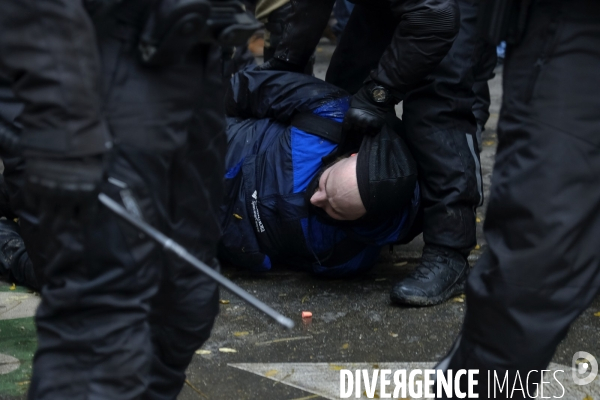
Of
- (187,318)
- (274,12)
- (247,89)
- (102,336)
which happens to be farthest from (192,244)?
(274,12)

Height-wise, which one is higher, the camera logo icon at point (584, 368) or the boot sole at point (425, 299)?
the camera logo icon at point (584, 368)

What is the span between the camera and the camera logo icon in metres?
2.85

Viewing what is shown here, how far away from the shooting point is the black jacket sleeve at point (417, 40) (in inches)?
131

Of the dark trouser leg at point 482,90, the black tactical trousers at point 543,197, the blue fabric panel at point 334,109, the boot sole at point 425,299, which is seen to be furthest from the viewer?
the dark trouser leg at point 482,90

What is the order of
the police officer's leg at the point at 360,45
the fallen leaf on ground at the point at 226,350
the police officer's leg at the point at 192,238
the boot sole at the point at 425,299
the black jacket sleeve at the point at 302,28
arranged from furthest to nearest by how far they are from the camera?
the black jacket sleeve at the point at 302,28
the police officer's leg at the point at 360,45
the boot sole at the point at 425,299
the fallen leaf on ground at the point at 226,350
the police officer's leg at the point at 192,238

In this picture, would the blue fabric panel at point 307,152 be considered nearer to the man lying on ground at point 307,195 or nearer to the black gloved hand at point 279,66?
the man lying on ground at point 307,195

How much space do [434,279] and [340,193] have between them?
52cm

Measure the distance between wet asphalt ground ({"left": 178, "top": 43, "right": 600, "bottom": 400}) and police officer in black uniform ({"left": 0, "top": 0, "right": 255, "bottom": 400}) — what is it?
890 millimetres

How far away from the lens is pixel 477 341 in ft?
6.89

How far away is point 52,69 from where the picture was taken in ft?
5.49

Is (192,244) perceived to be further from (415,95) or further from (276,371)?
(415,95)

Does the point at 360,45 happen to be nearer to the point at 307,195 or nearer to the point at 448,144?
the point at 448,144

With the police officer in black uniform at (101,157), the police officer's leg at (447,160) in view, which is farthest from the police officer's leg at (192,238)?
the police officer's leg at (447,160)

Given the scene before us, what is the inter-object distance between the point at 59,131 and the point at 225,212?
6.70ft
